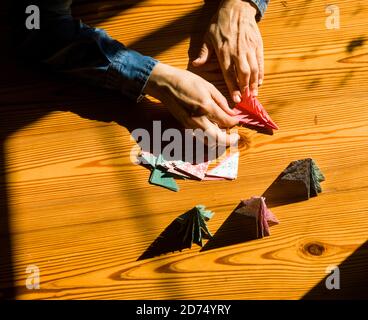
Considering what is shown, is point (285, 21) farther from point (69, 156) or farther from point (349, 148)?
point (69, 156)

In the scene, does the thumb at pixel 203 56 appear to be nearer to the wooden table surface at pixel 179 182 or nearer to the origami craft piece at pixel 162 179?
the wooden table surface at pixel 179 182

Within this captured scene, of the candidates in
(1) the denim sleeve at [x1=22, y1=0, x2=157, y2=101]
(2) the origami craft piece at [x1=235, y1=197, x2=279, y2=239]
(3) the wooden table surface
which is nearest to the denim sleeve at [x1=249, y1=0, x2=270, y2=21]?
(3) the wooden table surface

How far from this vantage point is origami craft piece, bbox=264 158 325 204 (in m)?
1.46

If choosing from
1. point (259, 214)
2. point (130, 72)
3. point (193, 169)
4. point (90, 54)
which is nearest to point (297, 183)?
point (259, 214)

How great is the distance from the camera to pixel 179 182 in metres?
1.49

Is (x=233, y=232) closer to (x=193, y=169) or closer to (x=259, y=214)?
(x=259, y=214)

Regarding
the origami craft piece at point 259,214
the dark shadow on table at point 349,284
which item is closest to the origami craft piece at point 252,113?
the origami craft piece at point 259,214

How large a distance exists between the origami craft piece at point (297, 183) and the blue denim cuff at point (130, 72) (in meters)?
0.50

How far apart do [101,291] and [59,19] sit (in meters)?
0.82

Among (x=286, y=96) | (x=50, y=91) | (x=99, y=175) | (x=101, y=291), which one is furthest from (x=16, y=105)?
(x=286, y=96)

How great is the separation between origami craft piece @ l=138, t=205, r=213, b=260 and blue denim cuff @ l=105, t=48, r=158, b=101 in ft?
1.39

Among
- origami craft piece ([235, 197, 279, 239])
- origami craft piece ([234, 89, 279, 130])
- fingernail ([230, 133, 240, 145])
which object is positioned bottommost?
origami craft piece ([235, 197, 279, 239])

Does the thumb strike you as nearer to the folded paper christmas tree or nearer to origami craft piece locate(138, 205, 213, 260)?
the folded paper christmas tree

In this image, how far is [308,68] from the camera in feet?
5.51
